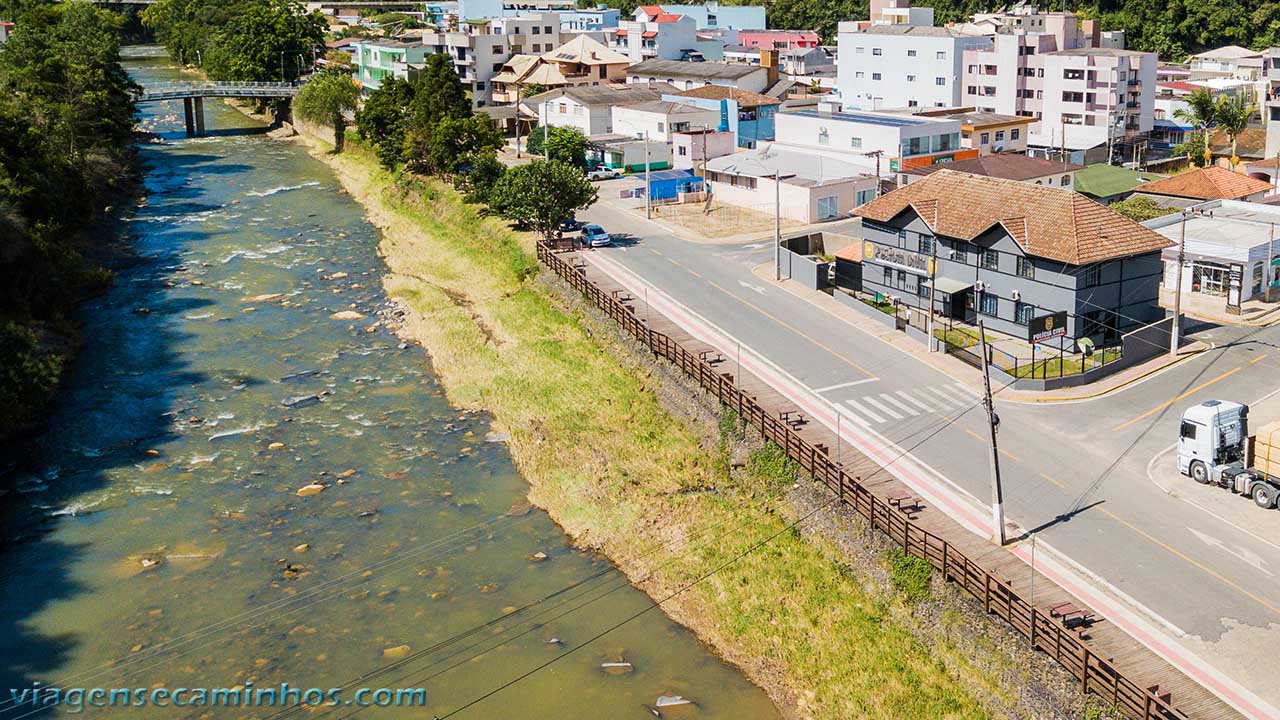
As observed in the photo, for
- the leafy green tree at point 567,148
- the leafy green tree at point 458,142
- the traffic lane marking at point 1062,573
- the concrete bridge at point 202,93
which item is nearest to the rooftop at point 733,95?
the leafy green tree at point 567,148

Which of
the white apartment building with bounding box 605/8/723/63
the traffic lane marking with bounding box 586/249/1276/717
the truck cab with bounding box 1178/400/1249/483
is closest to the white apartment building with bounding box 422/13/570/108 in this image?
the white apartment building with bounding box 605/8/723/63

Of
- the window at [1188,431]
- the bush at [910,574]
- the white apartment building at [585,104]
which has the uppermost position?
the white apartment building at [585,104]

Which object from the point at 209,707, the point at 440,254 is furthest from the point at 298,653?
the point at 440,254

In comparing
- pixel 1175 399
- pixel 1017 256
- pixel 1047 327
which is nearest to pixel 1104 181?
pixel 1017 256

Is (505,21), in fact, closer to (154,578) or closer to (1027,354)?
(1027,354)

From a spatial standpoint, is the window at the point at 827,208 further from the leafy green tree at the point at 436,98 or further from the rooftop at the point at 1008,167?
the leafy green tree at the point at 436,98

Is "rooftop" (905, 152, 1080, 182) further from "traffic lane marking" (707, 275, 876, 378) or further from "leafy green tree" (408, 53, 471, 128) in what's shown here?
"leafy green tree" (408, 53, 471, 128)

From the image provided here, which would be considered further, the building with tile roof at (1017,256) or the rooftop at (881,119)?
the rooftop at (881,119)
